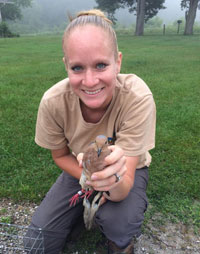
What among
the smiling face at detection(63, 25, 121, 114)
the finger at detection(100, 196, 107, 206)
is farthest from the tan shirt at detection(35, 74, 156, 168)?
the finger at detection(100, 196, 107, 206)

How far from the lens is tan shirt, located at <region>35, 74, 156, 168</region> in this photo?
7.22 feet

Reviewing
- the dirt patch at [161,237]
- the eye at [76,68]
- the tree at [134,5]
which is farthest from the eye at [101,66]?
the tree at [134,5]

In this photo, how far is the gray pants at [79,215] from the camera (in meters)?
2.32

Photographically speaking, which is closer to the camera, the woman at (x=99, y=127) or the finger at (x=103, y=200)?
the woman at (x=99, y=127)

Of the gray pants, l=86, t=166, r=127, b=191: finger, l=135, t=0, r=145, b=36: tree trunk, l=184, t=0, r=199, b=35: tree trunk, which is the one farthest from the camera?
l=135, t=0, r=145, b=36: tree trunk

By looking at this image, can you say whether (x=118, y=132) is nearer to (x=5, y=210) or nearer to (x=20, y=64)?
(x=5, y=210)

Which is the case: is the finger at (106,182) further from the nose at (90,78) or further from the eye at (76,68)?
the eye at (76,68)

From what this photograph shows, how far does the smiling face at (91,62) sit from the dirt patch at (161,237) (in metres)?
1.56

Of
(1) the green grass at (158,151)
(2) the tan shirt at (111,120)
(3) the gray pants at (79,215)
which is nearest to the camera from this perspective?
(2) the tan shirt at (111,120)

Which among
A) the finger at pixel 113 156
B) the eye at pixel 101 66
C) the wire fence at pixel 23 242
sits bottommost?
the wire fence at pixel 23 242

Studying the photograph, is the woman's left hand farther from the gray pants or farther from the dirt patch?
the dirt patch

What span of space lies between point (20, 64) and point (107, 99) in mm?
10565

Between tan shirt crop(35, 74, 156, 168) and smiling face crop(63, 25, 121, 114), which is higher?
smiling face crop(63, 25, 121, 114)

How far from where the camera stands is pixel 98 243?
2668 mm
